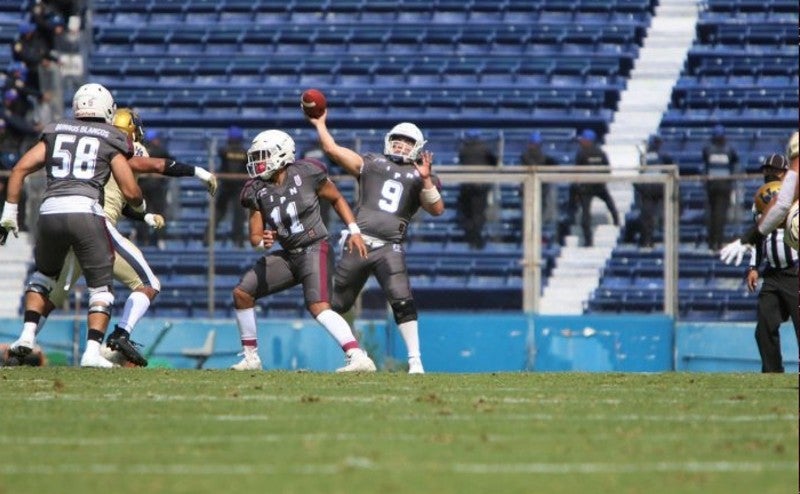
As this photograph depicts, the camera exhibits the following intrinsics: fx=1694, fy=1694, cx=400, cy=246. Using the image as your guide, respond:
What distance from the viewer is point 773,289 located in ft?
→ 43.8

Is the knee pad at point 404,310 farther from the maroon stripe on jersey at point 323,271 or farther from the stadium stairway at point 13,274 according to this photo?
the stadium stairway at point 13,274

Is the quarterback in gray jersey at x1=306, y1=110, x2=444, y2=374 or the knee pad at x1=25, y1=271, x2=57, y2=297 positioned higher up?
the quarterback in gray jersey at x1=306, y1=110, x2=444, y2=374

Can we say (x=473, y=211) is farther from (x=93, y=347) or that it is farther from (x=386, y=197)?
(x=93, y=347)

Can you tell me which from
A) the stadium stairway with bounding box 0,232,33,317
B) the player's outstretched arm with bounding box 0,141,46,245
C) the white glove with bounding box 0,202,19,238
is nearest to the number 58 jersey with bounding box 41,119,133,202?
the player's outstretched arm with bounding box 0,141,46,245

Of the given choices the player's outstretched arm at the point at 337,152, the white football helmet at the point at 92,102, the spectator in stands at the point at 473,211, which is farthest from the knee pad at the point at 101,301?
the spectator in stands at the point at 473,211

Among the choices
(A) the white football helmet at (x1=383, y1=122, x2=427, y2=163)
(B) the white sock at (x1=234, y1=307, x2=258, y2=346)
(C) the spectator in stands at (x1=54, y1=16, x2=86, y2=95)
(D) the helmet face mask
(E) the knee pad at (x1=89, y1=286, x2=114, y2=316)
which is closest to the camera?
(E) the knee pad at (x1=89, y1=286, x2=114, y2=316)

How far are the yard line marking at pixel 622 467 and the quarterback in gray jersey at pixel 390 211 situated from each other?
17.9 feet

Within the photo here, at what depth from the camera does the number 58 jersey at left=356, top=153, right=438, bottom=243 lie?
40.0ft

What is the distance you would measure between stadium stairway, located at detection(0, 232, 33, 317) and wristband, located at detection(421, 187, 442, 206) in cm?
724

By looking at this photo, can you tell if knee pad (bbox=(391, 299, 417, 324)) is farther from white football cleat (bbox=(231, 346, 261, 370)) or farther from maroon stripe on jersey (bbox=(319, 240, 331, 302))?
white football cleat (bbox=(231, 346, 261, 370))

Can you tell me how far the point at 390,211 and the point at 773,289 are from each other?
3259mm

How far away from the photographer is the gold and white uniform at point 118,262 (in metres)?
11.7

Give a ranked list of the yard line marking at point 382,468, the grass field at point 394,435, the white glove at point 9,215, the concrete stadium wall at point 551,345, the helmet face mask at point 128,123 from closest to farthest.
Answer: the grass field at point 394,435 < the yard line marking at point 382,468 < the white glove at point 9,215 < the helmet face mask at point 128,123 < the concrete stadium wall at point 551,345

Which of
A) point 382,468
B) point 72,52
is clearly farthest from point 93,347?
→ point 72,52
